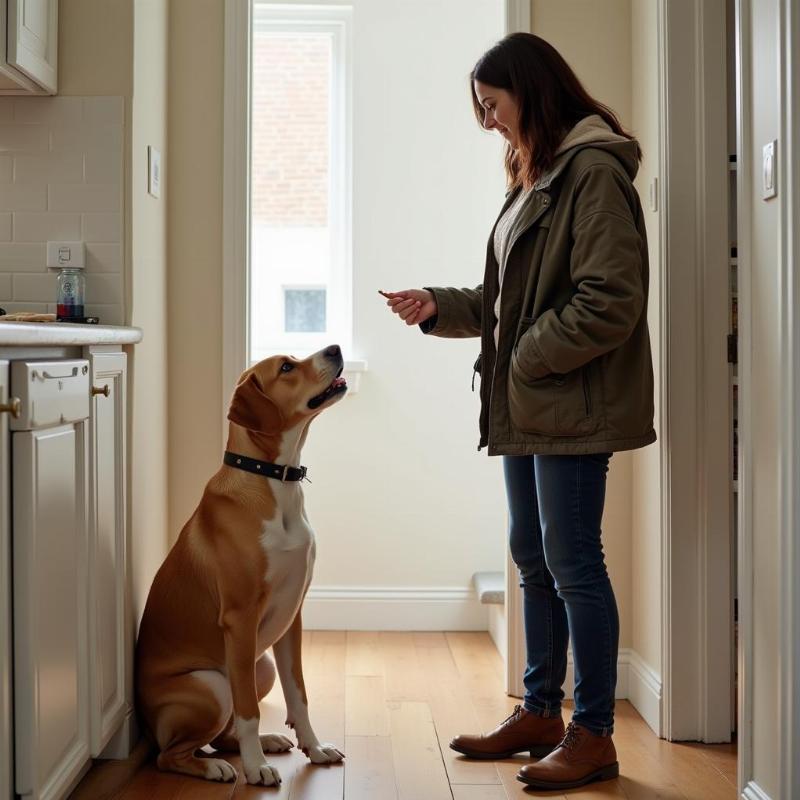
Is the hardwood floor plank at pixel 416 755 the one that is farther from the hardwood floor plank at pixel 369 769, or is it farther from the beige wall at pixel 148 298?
the beige wall at pixel 148 298

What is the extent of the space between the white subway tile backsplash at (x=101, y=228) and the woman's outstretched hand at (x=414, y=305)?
66 centimetres

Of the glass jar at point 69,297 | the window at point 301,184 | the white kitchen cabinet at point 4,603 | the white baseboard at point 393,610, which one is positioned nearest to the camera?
the white kitchen cabinet at point 4,603

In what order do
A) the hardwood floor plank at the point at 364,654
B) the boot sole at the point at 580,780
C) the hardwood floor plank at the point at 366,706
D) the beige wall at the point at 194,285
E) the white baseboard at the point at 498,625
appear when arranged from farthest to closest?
1. the white baseboard at the point at 498,625
2. the hardwood floor plank at the point at 364,654
3. the beige wall at the point at 194,285
4. the hardwood floor plank at the point at 366,706
5. the boot sole at the point at 580,780

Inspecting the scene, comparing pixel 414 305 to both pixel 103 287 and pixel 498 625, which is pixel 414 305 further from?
pixel 498 625

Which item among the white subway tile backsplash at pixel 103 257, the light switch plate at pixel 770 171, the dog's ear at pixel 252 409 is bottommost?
the dog's ear at pixel 252 409

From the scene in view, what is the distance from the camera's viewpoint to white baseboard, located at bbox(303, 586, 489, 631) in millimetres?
3689

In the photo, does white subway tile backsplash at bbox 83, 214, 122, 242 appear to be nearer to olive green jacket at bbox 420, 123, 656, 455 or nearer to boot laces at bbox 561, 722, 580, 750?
olive green jacket at bbox 420, 123, 656, 455

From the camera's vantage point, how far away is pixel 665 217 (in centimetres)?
249

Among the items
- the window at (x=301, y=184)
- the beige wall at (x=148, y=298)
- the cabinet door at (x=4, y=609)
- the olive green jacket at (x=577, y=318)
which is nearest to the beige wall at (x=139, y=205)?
the beige wall at (x=148, y=298)

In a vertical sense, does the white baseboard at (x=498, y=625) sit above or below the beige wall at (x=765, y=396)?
below

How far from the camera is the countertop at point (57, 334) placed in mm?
1573

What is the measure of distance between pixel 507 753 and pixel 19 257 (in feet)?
5.36

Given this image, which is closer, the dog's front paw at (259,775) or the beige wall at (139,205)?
the dog's front paw at (259,775)

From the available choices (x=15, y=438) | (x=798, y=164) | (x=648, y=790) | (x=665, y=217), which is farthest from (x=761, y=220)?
(x=15, y=438)
